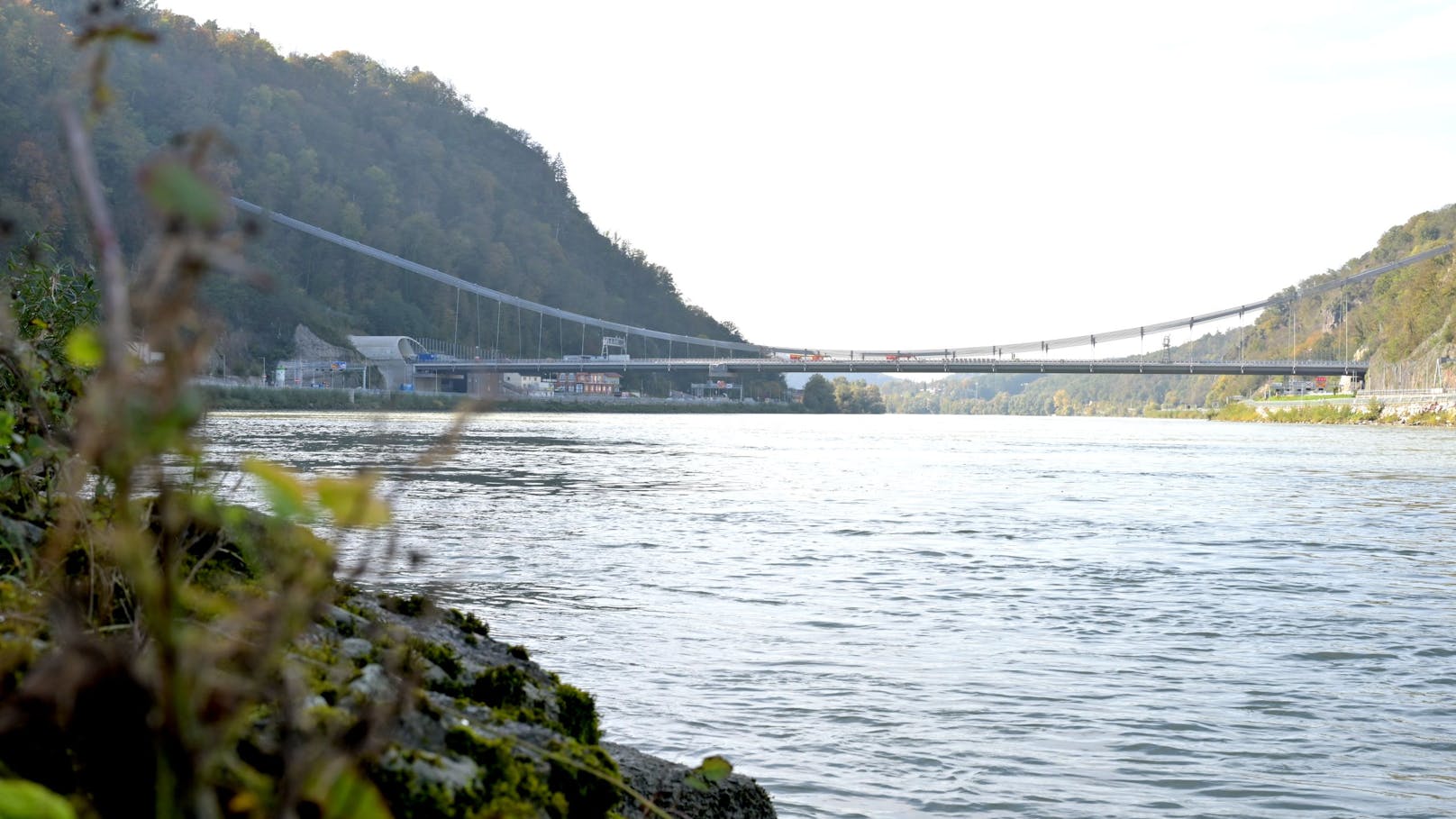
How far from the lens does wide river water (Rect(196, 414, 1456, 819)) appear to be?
431 cm

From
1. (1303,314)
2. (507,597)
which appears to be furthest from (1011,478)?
(1303,314)

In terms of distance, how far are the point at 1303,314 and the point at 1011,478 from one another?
4824 inches

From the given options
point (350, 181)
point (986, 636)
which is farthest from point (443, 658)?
point (350, 181)

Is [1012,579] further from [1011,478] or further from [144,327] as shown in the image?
[1011,478]

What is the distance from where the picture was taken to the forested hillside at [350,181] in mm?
73688

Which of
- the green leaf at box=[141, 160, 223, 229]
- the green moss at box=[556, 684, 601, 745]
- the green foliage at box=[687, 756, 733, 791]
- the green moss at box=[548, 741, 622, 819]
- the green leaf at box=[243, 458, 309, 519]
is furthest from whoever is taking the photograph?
the green moss at box=[556, 684, 601, 745]

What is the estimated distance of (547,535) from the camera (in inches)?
442

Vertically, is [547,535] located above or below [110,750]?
below

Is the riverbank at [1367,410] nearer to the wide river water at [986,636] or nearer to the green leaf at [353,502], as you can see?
the wide river water at [986,636]

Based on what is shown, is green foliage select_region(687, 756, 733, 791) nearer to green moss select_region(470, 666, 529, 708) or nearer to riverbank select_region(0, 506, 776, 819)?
riverbank select_region(0, 506, 776, 819)

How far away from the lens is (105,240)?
0.76 metres

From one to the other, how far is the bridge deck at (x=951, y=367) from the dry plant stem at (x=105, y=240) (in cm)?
7159

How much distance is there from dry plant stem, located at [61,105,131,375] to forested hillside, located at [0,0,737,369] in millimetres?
63918

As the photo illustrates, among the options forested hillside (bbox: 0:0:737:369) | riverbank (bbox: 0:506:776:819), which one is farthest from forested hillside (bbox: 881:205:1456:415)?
riverbank (bbox: 0:506:776:819)
